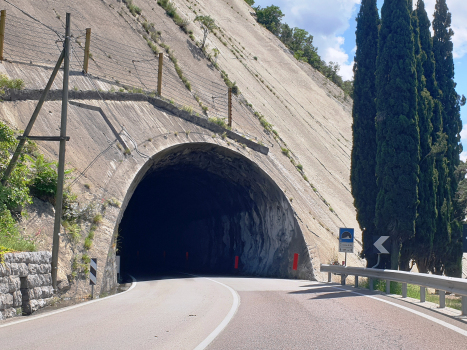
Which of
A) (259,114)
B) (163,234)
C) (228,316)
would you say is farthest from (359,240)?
(228,316)

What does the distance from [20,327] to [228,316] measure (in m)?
3.56

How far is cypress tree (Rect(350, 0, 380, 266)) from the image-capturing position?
822 inches

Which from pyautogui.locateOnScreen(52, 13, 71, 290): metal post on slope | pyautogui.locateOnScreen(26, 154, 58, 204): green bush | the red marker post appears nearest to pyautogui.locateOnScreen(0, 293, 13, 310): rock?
pyautogui.locateOnScreen(52, 13, 71, 290): metal post on slope

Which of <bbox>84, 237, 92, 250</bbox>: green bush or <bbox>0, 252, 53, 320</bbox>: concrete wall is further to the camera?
<bbox>84, 237, 92, 250</bbox>: green bush

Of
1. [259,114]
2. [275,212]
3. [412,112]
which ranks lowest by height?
[275,212]

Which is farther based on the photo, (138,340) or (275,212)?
(275,212)

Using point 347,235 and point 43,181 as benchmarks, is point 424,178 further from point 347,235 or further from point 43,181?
point 43,181

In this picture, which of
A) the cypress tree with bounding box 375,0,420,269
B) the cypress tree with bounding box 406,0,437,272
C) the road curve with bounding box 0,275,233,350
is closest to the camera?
the road curve with bounding box 0,275,233,350

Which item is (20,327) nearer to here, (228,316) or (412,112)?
(228,316)

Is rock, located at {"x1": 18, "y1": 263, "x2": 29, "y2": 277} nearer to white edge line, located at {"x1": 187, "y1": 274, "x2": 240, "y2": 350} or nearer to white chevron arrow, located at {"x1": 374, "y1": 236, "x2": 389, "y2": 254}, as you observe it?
white edge line, located at {"x1": 187, "y1": 274, "x2": 240, "y2": 350}

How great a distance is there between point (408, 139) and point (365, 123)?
3.07 metres

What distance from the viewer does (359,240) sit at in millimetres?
29688

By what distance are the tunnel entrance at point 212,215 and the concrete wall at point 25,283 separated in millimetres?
7327

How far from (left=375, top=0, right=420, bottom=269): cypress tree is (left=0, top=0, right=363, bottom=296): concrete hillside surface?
Answer: 4.48 meters
